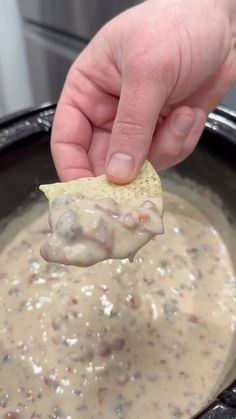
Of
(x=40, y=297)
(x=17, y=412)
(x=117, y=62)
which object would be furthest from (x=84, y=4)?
(x=17, y=412)

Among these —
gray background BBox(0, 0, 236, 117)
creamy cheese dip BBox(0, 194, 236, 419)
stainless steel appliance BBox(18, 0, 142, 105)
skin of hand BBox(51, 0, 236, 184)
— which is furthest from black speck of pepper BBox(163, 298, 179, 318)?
stainless steel appliance BBox(18, 0, 142, 105)

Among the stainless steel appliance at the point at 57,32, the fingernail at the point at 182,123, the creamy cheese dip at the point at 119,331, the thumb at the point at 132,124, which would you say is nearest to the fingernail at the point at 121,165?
the thumb at the point at 132,124

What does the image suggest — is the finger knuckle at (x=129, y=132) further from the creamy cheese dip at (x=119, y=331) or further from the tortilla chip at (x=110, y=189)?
the creamy cheese dip at (x=119, y=331)

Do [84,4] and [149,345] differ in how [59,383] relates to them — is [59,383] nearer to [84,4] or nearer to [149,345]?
[149,345]

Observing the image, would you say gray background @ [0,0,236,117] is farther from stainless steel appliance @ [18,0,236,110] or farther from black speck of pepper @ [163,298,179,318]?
black speck of pepper @ [163,298,179,318]

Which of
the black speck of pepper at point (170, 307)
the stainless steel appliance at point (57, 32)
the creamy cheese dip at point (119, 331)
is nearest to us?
the creamy cheese dip at point (119, 331)
